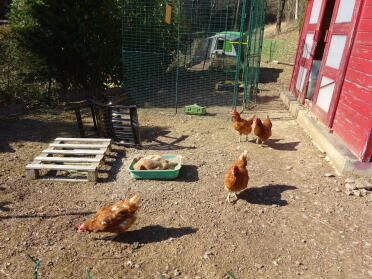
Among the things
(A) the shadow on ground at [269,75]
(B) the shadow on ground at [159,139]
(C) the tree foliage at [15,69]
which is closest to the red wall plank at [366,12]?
(B) the shadow on ground at [159,139]

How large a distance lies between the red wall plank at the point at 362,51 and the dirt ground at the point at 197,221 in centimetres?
175

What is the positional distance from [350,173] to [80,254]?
3.85 m

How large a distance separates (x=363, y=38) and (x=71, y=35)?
6.42 m

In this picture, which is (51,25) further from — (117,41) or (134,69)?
(134,69)

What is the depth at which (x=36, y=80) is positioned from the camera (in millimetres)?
7273

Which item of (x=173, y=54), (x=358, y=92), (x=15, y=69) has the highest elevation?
(x=358, y=92)

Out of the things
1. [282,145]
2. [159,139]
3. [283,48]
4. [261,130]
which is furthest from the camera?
[283,48]

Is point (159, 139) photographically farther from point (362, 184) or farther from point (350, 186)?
point (362, 184)

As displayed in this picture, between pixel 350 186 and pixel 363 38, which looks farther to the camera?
pixel 363 38

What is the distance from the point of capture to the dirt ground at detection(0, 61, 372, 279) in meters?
2.59

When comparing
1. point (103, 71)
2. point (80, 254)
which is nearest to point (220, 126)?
point (103, 71)

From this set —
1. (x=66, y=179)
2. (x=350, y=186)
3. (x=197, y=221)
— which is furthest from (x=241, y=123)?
(x=66, y=179)

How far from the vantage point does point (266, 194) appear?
3.74 meters

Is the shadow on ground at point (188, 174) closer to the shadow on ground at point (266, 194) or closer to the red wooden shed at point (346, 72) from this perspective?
the shadow on ground at point (266, 194)
